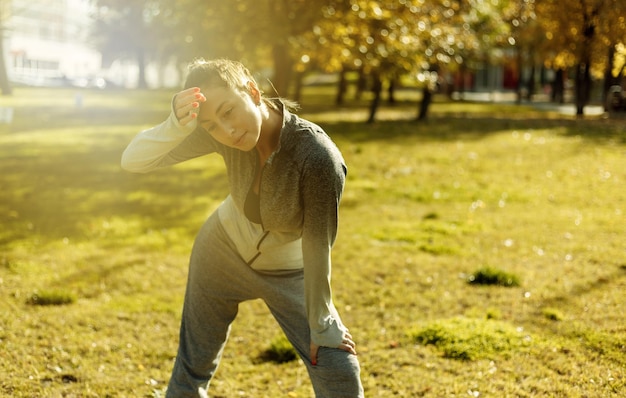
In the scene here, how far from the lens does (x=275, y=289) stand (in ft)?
10.6

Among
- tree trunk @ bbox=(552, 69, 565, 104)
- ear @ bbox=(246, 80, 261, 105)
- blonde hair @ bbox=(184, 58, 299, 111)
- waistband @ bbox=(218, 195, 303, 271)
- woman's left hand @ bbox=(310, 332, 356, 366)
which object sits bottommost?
tree trunk @ bbox=(552, 69, 565, 104)

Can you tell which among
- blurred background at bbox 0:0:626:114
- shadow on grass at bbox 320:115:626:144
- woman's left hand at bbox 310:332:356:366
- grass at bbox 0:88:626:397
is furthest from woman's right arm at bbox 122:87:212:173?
shadow on grass at bbox 320:115:626:144

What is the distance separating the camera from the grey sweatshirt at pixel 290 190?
110 inches

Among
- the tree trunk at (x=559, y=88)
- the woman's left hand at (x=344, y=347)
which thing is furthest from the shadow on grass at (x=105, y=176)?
the tree trunk at (x=559, y=88)

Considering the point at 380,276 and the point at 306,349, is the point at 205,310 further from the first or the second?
the point at 380,276

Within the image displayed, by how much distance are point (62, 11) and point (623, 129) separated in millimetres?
86225

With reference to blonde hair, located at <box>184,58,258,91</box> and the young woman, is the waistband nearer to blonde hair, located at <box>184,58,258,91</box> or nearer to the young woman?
the young woman

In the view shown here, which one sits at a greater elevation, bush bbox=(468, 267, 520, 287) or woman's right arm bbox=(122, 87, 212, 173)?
woman's right arm bbox=(122, 87, 212, 173)

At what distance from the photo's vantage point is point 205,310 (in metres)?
3.44

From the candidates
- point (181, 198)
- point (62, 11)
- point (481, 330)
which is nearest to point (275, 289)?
point (481, 330)

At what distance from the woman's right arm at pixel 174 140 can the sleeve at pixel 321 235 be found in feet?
1.75

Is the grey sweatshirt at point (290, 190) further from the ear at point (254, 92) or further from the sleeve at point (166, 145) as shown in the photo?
the ear at point (254, 92)

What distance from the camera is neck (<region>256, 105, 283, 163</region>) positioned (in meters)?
2.95

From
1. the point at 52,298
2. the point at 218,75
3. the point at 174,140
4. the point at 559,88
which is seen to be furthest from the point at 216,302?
the point at 559,88
